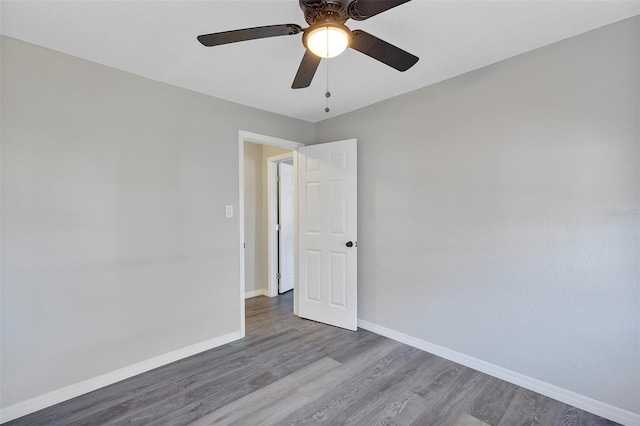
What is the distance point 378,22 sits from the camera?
5.96ft

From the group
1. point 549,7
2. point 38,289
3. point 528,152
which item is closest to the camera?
point 549,7

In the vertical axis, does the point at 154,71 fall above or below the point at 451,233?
above

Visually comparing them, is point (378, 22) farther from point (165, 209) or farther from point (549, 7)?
point (165, 209)

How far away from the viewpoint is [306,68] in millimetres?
1731

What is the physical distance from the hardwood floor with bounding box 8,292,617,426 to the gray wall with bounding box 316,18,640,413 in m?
0.28

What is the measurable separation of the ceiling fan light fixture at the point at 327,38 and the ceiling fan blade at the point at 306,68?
0.09 m

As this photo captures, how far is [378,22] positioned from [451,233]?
5.69ft

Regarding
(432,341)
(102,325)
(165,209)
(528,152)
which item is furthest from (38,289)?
(528,152)

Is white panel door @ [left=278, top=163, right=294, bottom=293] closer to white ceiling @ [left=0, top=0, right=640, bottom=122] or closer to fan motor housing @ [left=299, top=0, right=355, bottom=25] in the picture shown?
white ceiling @ [left=0, top=0, right=640, bottom=122]

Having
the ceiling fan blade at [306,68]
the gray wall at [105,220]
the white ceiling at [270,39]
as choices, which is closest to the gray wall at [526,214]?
the white ceiling at [270,39]

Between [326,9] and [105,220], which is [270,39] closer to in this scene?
[326,9]

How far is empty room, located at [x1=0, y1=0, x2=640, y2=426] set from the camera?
6.01 feet

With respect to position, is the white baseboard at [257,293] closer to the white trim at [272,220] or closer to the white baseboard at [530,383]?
the white trim at [272,220]

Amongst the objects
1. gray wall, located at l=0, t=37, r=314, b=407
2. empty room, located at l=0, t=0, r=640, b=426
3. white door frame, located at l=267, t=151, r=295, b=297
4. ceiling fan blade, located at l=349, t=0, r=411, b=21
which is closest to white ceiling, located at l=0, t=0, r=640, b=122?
empty room, located at l=0, t=0, r=640, b=426
